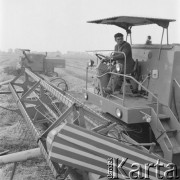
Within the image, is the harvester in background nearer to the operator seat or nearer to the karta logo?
the operator seat

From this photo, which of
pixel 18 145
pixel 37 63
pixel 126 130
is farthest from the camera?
pixel 37 63

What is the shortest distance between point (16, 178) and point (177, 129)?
2874 mm

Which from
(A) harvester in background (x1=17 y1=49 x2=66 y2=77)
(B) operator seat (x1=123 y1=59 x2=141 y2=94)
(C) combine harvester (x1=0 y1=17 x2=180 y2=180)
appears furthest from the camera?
(A) harvester in background (x1=17 y1=49 x2=66 y2=77)

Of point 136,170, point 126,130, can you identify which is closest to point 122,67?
point 126,130

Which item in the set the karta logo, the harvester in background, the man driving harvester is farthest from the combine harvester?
the harvester in background

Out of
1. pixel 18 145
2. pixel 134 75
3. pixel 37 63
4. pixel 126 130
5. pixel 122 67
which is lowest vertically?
pixel 18 145

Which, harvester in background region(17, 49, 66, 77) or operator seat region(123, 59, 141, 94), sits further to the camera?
harvester in background region(17, 49, 66, 77)

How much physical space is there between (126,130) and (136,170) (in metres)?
1.85

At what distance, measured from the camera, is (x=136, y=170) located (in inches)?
137

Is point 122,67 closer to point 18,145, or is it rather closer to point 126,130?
point 126,130

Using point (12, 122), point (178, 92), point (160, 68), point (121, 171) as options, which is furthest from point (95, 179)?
point (12, 122)

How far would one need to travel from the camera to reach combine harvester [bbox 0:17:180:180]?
321 cm

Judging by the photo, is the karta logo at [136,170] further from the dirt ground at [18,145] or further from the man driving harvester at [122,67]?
the man driving harvester at [122,67]

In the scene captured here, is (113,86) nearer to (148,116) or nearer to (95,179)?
(148,116)
